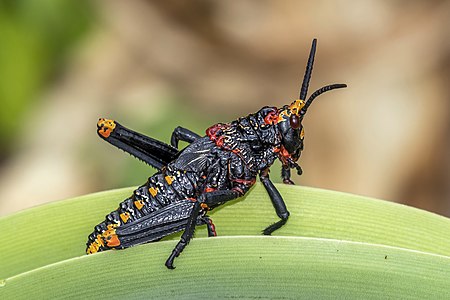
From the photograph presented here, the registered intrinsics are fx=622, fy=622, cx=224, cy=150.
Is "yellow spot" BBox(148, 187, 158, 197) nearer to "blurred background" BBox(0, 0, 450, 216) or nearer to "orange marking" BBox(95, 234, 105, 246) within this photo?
"orange marking" BBox(95, 234, 105, 246)

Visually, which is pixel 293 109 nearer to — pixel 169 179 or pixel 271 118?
pixel 271 118

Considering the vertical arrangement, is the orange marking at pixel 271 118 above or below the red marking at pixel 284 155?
above

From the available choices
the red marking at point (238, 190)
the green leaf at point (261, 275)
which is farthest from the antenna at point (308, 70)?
the green leaf at point (261, 275)

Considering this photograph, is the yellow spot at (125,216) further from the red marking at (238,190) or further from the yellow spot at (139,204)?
the red marking at (238,190)

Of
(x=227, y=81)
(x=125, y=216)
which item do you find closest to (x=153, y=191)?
(x=125, y=216)

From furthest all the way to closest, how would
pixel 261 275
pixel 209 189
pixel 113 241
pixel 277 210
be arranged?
pixel 209 189
pixel 113 241
pixel 277 210
pixel 261 275

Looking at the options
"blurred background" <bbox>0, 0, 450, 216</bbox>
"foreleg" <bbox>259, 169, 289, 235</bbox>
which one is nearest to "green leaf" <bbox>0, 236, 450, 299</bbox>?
"foreleg" <bbox>259, 169, 289, 235</bbox>

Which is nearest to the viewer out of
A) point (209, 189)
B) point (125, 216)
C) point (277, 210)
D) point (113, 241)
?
point (277, 210)
